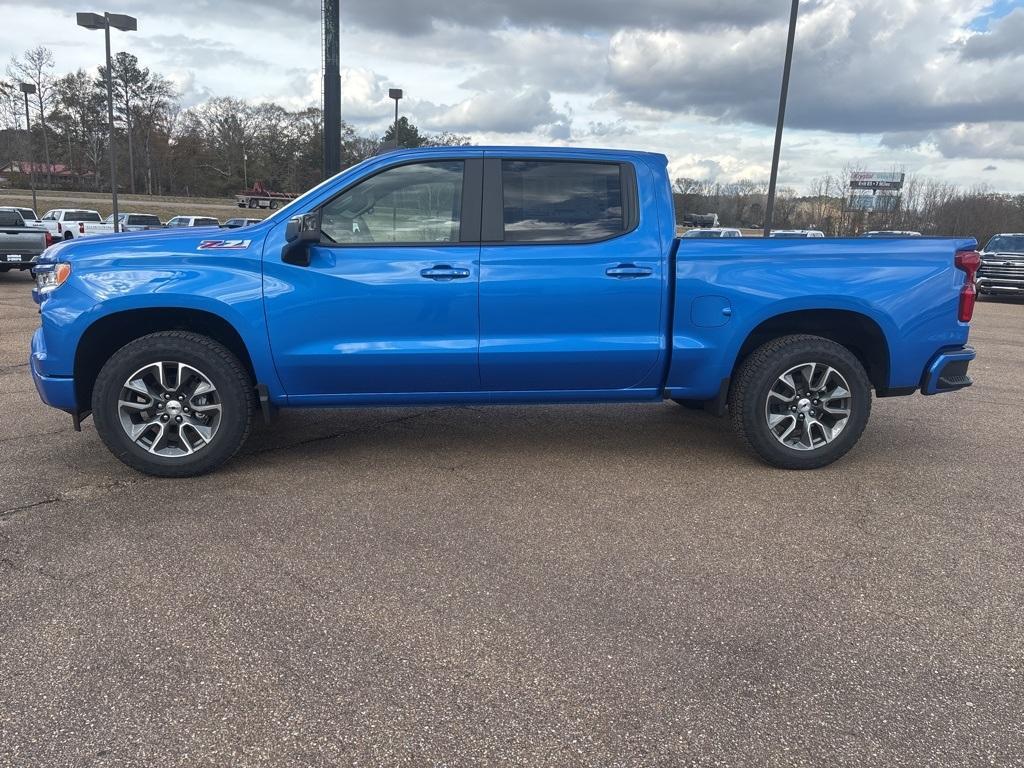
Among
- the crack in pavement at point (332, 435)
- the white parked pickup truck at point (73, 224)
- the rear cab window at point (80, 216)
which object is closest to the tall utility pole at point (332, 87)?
the crack in pavement at point (332, 435)

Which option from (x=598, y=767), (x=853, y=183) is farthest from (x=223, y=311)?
(x=853, y=183)

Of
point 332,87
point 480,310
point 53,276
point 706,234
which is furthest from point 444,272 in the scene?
point 332,87

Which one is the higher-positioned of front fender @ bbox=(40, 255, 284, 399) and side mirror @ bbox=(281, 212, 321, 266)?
side mirror @ bbox=(281, 212, 321, 266)

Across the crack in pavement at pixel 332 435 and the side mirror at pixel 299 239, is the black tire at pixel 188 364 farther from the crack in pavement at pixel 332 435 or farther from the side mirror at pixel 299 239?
the side mirror at pixel 299 239

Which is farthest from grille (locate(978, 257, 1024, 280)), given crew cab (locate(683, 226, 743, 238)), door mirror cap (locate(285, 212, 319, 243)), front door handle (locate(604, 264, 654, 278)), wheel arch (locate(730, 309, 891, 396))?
door mirror cap (locate(285, 212, 319, 243))

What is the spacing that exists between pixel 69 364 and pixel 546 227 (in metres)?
2.89

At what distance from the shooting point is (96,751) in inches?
87.4

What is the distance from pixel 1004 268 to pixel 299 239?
20146mm

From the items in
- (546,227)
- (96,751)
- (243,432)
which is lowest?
(96,751)

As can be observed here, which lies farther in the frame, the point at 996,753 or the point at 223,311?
the point at 223,311

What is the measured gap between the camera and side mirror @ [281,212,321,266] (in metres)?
4.17

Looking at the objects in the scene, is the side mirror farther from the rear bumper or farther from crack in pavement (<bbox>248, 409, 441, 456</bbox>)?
the rear bumper

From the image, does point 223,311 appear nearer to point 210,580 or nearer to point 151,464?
point 151,464

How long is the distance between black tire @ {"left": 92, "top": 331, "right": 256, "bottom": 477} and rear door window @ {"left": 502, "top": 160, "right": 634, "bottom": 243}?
183 cm
